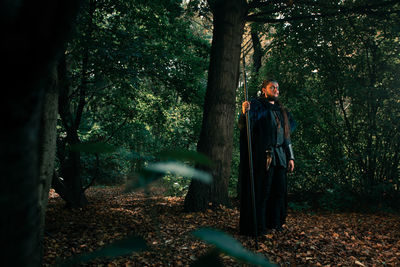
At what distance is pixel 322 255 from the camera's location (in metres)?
3.31

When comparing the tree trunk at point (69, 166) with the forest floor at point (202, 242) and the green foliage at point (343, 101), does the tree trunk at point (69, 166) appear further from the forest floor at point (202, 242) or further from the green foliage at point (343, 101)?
the green foliage at point (343, 101)

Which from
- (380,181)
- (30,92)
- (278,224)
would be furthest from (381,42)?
(30,92)

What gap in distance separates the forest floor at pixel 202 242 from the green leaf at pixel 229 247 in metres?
1.76

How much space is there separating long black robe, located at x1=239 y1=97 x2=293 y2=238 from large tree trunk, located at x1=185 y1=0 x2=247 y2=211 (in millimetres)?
1189

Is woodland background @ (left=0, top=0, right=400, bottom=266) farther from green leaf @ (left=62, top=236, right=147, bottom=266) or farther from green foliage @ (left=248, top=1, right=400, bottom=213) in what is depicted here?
green leaf @ (left=62, top=236, right=147, bottom=266)

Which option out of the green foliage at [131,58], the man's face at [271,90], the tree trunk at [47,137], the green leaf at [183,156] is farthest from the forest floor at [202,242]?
the man's face at [271,90]

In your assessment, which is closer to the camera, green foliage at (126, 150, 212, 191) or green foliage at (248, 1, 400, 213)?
green foliage at (126, 150, 212, 191)

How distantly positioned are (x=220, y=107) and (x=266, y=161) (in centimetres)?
175

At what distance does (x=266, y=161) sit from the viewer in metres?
3.98

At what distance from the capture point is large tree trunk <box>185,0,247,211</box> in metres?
5.33

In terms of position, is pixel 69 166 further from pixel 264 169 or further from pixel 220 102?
pixel 264 169

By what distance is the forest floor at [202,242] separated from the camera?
3.09 m

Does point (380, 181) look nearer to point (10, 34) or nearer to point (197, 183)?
point (197, 183)

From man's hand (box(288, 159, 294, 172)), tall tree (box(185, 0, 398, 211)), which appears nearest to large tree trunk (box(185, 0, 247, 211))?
tall tree (box(185, 0, 398, 211))
